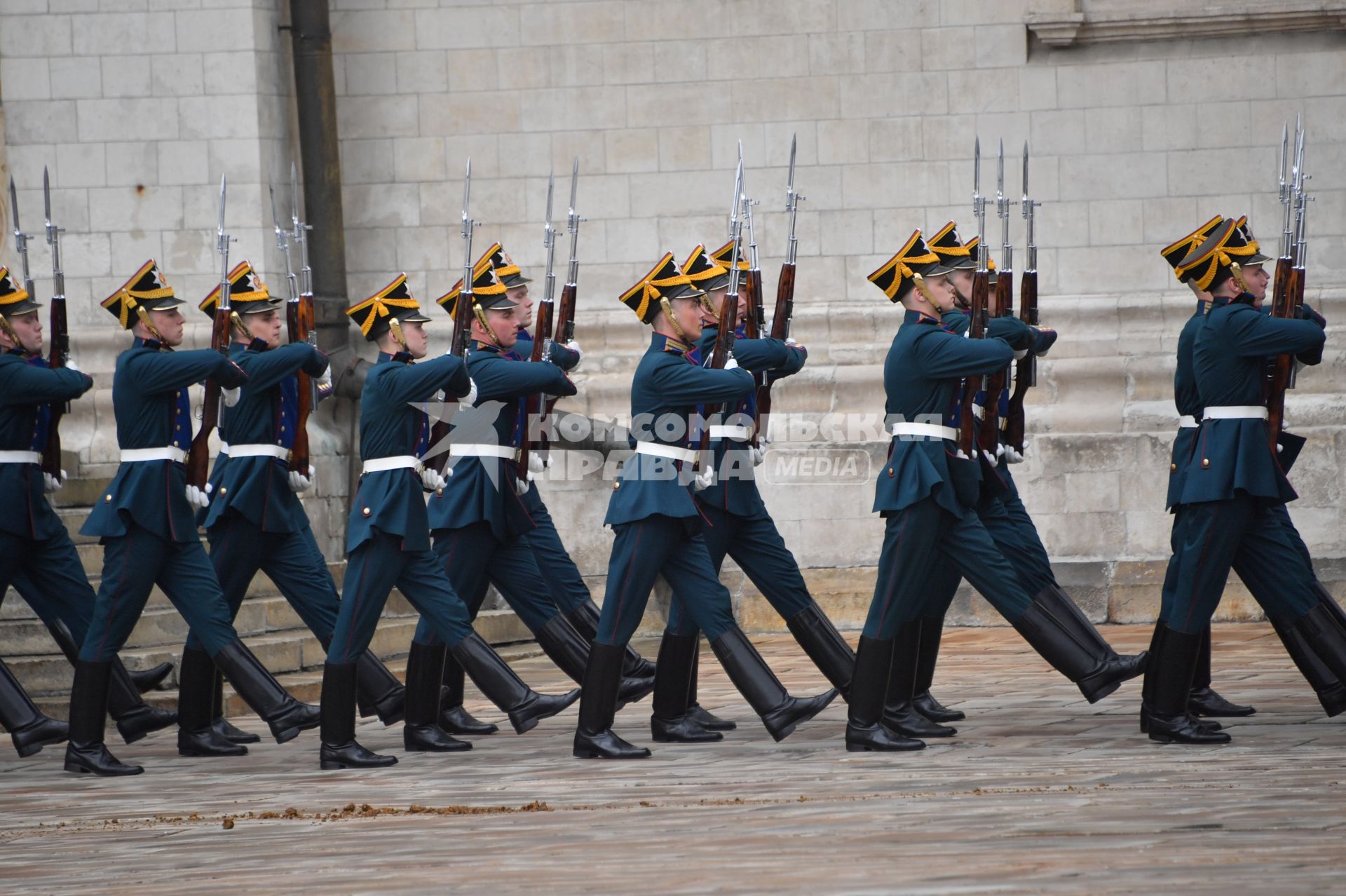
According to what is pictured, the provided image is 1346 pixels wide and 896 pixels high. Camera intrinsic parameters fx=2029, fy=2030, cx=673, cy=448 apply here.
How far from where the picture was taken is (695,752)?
6.94 meters

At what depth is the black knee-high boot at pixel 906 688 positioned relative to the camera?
23.2 ft

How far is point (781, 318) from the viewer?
337 inches

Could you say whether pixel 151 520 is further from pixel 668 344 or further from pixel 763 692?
pixel 763 692

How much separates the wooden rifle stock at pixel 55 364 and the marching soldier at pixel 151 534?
0.91 feet

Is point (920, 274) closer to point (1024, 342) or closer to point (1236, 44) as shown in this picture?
point (1024, 342)

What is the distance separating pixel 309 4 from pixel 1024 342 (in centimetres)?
667

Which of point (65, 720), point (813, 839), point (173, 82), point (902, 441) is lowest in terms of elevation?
point (65, 720)

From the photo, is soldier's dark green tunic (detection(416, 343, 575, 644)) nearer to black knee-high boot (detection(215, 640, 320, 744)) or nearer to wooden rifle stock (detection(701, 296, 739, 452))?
black knee-high boot (detection(215, 640, 320, 744))

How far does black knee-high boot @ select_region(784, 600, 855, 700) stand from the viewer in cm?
747

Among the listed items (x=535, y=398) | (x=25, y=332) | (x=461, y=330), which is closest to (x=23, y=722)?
(x=25, y=332)

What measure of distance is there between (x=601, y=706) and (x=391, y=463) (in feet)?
3.73

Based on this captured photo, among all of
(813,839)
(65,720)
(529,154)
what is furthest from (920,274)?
→ (529,154)

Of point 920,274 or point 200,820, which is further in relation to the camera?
point 920,274

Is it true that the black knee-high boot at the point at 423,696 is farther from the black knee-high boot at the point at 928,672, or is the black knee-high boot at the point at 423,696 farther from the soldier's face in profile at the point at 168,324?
the black knee-high boot at the point at 928,672
